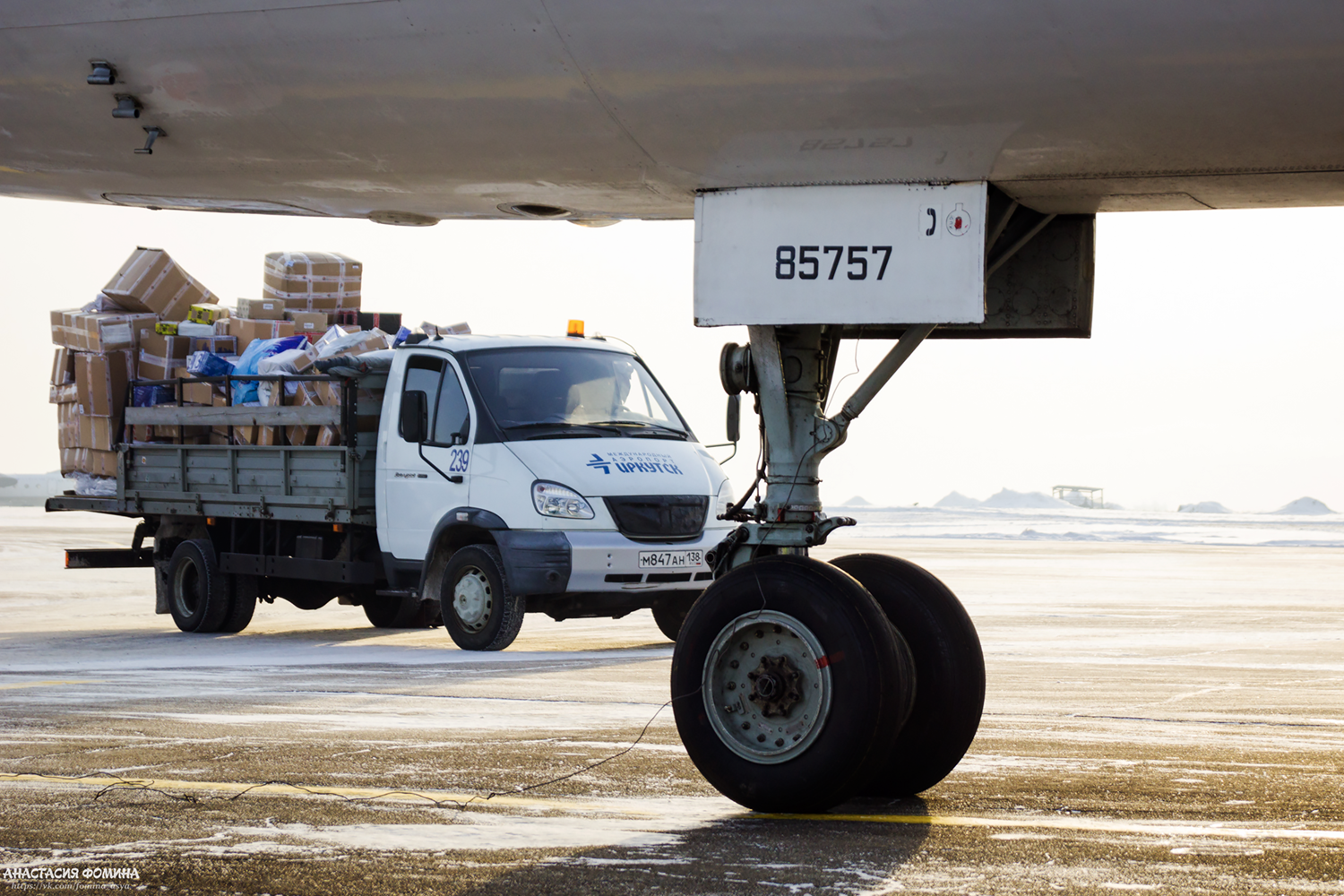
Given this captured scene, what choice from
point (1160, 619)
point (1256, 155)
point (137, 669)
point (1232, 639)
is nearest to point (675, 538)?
point (137, 669)

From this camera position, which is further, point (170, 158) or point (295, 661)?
point (295, 661)

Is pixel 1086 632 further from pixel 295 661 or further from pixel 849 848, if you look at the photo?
pixel 849 848

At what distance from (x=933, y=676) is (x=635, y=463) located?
6.15 m

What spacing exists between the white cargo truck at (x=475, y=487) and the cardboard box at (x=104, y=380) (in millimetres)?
703

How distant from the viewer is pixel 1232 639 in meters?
13.0

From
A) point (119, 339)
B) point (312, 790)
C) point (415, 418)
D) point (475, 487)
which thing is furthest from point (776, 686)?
point (119, 339)

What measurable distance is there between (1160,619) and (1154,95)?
11.8 metres

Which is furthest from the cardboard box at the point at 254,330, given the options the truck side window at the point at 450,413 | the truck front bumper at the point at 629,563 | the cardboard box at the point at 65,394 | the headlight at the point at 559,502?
the truck front bumper at the point at 629,563

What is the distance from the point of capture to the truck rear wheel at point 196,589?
549 inches

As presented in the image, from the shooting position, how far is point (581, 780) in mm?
6055

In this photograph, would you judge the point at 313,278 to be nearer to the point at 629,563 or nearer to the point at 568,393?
the point at 568,393

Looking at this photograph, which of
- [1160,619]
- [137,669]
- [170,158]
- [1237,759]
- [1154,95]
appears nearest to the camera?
[1154,95]

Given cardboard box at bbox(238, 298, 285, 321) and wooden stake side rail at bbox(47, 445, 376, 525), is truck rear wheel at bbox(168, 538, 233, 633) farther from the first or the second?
cardboard box at bbox(238, 298, 285, 321)

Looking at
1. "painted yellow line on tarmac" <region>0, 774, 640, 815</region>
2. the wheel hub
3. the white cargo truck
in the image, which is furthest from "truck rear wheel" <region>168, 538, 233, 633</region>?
the wheel hub
